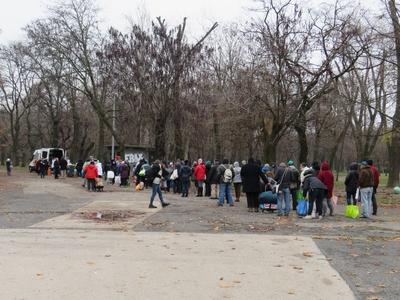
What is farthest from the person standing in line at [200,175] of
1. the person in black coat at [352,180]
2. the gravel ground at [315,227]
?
the person in black coat at [352,180]

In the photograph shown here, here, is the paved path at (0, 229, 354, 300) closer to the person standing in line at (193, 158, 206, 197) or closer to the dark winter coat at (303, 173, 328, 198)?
the dark winter coat at (303, 173, 328, 198)

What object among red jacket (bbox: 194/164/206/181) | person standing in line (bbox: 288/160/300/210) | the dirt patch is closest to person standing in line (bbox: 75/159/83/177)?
red jacket (bbox: 194/164/206/181)

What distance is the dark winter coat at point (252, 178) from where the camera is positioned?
56.9 ft

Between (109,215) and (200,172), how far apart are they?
26.7 ft

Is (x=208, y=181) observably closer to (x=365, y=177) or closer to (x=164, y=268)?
(x=365, y=177)

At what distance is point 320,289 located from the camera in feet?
23.4

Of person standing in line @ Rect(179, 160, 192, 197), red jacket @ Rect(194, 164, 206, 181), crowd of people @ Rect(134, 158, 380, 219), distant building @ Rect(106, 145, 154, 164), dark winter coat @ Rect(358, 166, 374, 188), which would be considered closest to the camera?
crowd of people @ Rect(134, 158, 380, 219)

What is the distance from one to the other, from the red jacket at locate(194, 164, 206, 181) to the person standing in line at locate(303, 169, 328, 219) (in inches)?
318

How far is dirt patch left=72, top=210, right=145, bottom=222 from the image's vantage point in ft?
50.0

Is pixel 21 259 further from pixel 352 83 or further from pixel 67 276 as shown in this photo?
pixel 352 83

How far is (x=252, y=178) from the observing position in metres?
17.3

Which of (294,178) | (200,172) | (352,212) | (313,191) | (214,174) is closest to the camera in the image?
(313,191)

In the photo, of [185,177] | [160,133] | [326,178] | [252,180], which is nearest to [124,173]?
[185,177]

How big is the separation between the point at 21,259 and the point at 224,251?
351cm
